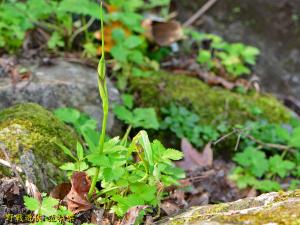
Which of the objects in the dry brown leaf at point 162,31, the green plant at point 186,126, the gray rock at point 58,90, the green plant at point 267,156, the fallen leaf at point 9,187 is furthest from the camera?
the dry brown leaf at point 162,31

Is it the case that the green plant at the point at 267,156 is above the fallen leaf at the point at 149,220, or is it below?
below

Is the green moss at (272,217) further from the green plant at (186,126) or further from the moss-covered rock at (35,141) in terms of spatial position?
the green plant at (186,126)

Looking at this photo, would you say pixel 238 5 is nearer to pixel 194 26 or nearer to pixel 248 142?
pixel 194 26

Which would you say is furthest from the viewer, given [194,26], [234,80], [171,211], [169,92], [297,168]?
[194,26]

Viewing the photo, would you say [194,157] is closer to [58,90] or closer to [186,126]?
[186,126]

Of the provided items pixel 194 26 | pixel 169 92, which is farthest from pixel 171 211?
pixel 194 26

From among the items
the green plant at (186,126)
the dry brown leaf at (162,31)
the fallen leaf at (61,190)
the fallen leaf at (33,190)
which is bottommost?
the green plant at (186,126)

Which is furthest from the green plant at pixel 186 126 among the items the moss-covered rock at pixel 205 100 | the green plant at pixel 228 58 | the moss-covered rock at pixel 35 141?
the moss-covered rock at pixel 35 141

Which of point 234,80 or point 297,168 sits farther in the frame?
point 234,80
